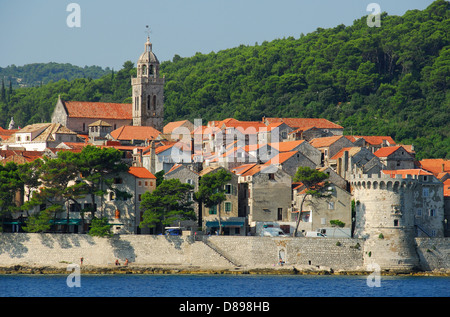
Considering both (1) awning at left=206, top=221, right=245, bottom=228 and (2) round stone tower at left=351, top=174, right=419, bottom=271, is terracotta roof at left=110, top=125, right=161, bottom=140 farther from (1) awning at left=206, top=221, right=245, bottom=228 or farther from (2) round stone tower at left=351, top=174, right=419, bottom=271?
(2) round stone tower at left=351, top=174, right=419, bottom=271

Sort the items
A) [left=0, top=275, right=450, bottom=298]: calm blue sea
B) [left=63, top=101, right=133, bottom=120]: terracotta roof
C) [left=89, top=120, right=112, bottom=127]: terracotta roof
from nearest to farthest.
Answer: [left=0, top=275, right=450, bottom=298]: calm blue sea < [left=89, top=120, right=112, bottom=127]: terracotta roof < [left=63, top=101, right=133, bottom=120]: terracotta roof

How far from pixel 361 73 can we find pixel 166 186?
6684cm

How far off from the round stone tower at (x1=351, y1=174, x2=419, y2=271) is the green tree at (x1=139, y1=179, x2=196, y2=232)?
39.1 feet

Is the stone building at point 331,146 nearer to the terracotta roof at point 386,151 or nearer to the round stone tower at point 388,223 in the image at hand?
the terracotta roof at point 386,151

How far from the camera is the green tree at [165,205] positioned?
61719mm

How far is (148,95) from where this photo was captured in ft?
348

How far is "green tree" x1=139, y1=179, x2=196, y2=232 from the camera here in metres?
61.7

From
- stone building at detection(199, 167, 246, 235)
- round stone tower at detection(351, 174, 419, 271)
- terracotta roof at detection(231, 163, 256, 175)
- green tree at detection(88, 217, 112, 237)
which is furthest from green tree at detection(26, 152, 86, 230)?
round stone tower at detection(351, 174, 419, 271)

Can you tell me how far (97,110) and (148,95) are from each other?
605 cm

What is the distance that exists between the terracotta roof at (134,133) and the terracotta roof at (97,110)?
9442mm

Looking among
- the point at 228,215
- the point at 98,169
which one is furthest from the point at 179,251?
the point at 98,169

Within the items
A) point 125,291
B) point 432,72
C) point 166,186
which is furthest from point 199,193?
point 432,72

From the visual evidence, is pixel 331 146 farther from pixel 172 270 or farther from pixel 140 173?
pixel 172 270

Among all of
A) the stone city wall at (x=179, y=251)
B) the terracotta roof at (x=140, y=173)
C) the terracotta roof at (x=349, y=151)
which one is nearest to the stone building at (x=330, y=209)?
the stone city wall at (x=179, y=251)
